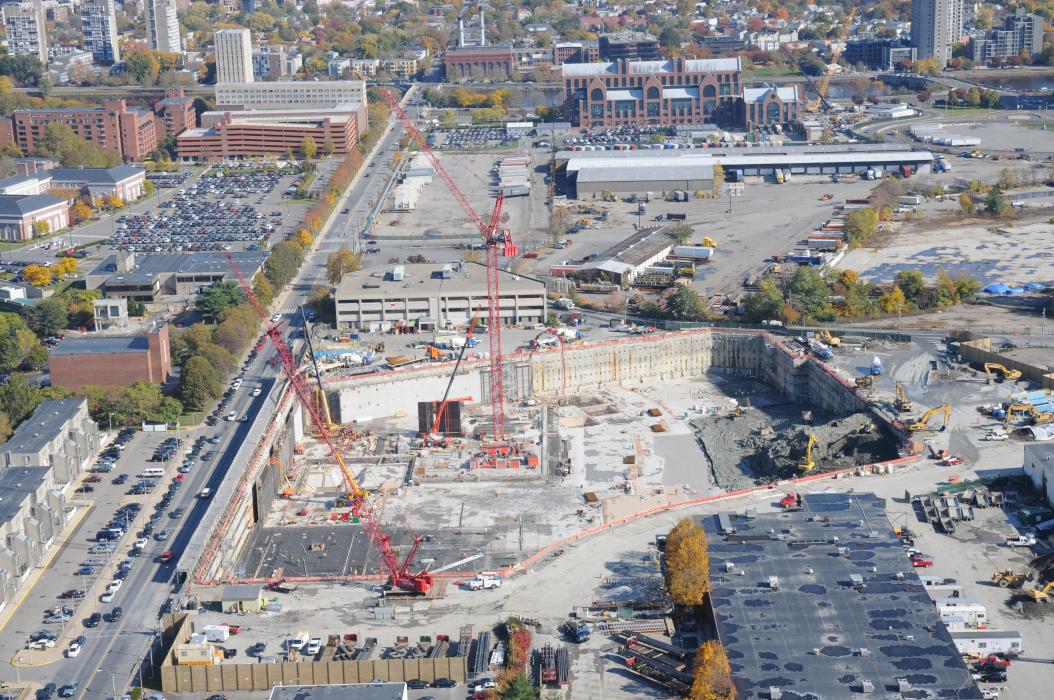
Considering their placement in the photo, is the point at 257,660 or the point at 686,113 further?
the point at 686,113

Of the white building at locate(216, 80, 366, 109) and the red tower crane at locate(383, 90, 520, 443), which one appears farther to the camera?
the white building at locate(216, 80, 366, 109)

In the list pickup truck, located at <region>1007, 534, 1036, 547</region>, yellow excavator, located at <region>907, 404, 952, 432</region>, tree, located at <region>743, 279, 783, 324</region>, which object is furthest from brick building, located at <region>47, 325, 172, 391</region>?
pickup truck, located at <region>1007, 534, 1036, 547</region>

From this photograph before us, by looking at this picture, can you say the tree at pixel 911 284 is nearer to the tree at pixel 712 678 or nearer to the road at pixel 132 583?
the road at pixel 132 583

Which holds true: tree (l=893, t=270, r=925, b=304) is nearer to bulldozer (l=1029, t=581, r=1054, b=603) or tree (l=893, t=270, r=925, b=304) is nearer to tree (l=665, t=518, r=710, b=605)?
bulldozer (l=1029, t=581, r=1054, b=603)

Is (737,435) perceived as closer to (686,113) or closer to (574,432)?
(574,432)

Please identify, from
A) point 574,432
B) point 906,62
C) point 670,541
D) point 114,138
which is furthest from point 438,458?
point 906,62
